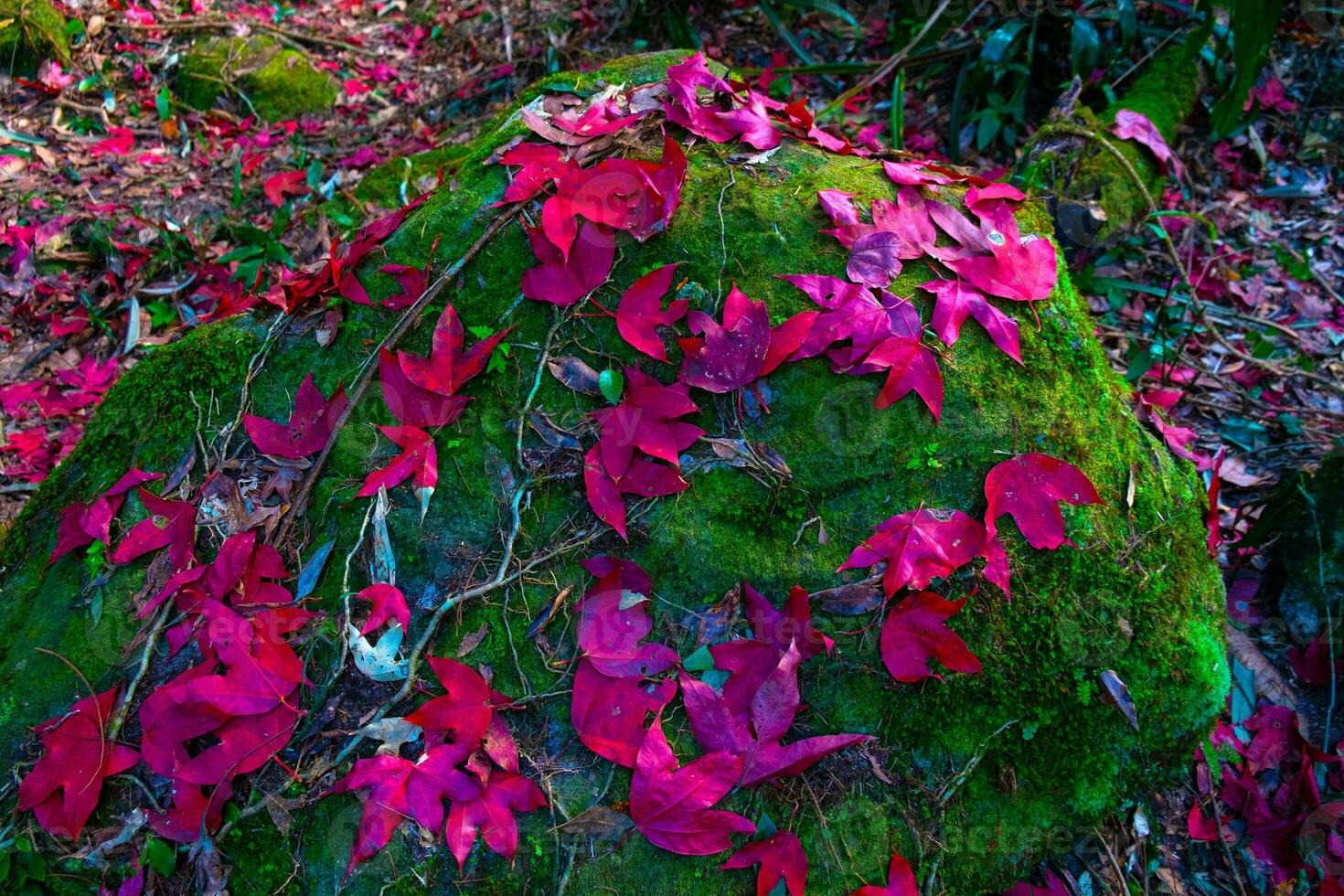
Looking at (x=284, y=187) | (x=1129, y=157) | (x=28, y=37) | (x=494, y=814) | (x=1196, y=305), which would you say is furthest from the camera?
(x=28, y=37)

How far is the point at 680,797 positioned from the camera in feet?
5.14

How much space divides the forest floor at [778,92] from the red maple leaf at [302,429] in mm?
1477

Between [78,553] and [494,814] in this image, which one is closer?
[494,814]

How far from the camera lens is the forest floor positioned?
6.76 feet

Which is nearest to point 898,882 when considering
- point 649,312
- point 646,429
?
point 646,429

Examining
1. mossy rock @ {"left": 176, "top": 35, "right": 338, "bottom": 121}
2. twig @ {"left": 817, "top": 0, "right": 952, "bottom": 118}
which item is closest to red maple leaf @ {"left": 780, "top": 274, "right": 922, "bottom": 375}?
twig @ {"left": 817, "top": 0, "right": 952, "bottom": 118}

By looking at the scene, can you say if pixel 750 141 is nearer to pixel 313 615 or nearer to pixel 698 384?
pixel 698 384

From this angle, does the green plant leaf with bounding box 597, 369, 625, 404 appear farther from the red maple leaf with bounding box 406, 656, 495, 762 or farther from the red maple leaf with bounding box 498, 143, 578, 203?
the red maple leaf with bounding box 406, 656, 495, 762

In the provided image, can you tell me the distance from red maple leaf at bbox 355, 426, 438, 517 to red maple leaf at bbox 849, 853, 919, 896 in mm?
1260

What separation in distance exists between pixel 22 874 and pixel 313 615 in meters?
0.74

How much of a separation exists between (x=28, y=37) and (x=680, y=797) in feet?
17.8

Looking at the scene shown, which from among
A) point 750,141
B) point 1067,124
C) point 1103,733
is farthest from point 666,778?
point 1067,124

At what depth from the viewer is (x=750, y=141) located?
215cm

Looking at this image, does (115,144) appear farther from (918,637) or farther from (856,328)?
(918,637)
